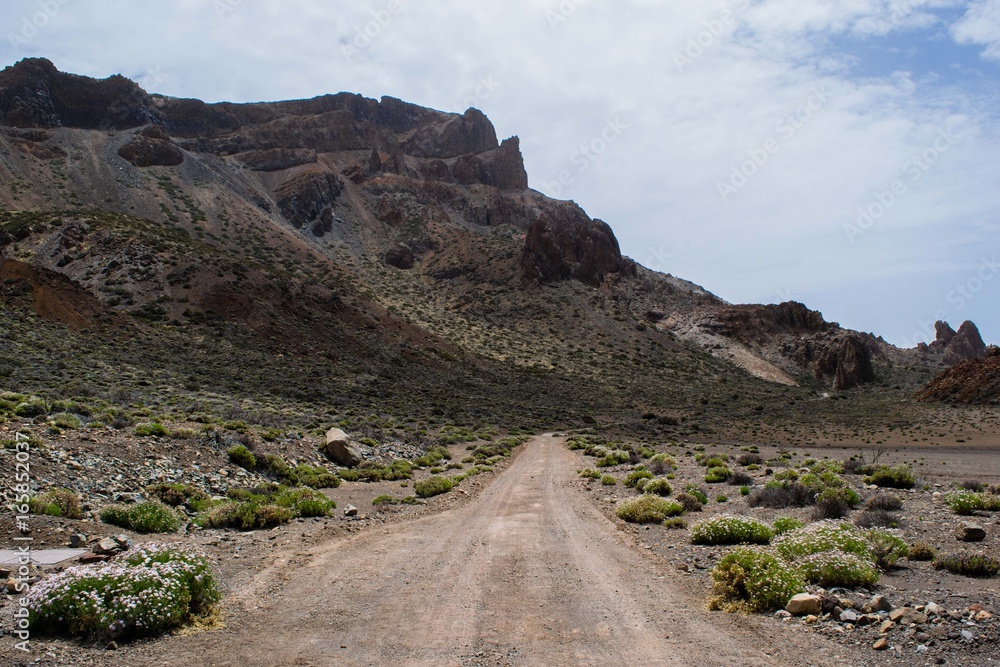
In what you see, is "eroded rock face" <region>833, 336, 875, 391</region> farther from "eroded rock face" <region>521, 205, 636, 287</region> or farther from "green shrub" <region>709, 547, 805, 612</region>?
"green shrub" <region>709, 547, 805, 612</region>

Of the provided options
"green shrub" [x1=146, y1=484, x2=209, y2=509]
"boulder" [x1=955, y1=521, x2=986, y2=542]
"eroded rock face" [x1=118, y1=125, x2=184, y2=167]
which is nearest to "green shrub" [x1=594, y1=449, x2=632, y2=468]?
"boulder" [x1=955, y1=521, x2=986, y2=542]

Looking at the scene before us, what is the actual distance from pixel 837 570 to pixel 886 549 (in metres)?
1.65

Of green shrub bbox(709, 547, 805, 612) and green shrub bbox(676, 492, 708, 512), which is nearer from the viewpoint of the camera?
green shrub bbox(709, 547, 805, 612)

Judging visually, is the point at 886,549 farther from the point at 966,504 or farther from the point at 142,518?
the point at 142,518

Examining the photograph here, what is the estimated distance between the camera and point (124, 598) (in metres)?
7.09

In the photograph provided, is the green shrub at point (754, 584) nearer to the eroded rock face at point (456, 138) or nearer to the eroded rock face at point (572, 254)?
the eroded rock face at point (572, 254)

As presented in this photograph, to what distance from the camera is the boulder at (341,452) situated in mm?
24203

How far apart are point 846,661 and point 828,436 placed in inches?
1867

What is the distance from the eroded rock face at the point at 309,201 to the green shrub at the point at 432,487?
93.9m

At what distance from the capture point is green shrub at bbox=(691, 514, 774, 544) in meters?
12.0

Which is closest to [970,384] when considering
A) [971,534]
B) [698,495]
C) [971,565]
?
[698,495]

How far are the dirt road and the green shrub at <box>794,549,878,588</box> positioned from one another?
1.78 metres

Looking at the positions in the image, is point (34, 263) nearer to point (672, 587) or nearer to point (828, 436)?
point (672, 587)

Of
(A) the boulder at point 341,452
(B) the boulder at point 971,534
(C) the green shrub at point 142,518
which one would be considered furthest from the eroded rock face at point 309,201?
(B) the boulder at point 971,534
